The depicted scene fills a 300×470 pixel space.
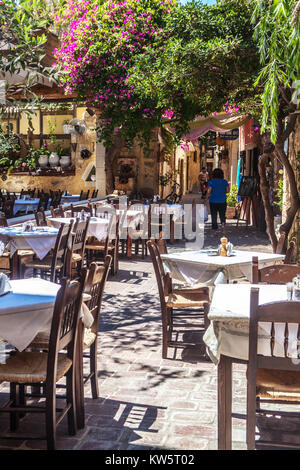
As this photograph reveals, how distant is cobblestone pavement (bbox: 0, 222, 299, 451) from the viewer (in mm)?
3213

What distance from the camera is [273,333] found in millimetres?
2799

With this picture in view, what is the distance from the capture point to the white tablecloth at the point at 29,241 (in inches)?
271

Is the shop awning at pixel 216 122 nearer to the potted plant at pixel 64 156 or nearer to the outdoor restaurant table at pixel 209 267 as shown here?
the potted plant at pixel 64 156

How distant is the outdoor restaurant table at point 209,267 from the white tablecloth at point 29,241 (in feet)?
7.09

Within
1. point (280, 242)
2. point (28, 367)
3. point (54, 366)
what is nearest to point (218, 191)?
point (280, 242)

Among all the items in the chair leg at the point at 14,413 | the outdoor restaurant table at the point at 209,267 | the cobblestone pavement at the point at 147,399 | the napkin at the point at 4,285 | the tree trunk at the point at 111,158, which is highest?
the tree trunk at the point at 111,158

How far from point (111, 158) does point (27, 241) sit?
8.92m

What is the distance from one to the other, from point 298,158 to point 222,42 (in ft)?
6.91

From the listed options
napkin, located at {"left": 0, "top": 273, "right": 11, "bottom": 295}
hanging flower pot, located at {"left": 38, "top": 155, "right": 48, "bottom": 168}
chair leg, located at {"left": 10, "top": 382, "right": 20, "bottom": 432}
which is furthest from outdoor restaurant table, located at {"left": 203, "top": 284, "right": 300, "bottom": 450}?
hanging flower pot, located at {"left": 38, "top": 155, "right": 48, "bottom": 168}

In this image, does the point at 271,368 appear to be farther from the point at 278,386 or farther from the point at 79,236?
the point at 79,236

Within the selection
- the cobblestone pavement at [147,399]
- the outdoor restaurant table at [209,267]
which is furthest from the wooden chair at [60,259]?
the outdoor restaurant table at [209,267]

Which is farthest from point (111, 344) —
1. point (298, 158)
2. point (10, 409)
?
point (298, 158)
